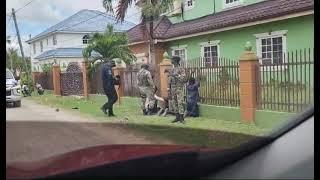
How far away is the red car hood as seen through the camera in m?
1.39

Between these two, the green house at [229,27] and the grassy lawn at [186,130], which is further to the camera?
the green house at [229,27]

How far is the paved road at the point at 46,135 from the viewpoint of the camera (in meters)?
1.59

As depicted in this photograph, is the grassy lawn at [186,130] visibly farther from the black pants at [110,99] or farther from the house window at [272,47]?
the house window at [272,47]

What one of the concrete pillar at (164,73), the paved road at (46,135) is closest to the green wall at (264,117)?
the paved road at (46,135)

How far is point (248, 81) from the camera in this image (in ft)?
21.0

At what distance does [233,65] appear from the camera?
6086mm

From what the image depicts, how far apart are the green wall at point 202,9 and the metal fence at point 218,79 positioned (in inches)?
61.9

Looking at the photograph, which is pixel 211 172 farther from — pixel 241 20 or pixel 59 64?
pixel 241 20

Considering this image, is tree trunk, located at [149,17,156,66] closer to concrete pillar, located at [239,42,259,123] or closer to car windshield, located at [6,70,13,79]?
concrete pillar, located at [239,42,259,123]

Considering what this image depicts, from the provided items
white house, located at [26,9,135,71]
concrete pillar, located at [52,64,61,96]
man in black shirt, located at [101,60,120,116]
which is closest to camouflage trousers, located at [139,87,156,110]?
man in black shirt, located at [101,60,120,116]

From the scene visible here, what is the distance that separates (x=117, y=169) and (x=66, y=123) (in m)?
0.82

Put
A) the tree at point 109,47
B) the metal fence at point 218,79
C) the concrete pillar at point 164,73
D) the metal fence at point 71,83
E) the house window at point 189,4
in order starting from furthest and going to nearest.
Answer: the metal fence at point 218,79, the concrete pillar at point 164,73, the house window at point 189,4, the metal fence at point 71,83, the tree at point 109,47

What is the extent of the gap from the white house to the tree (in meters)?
0.04

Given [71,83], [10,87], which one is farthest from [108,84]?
[10,87]
